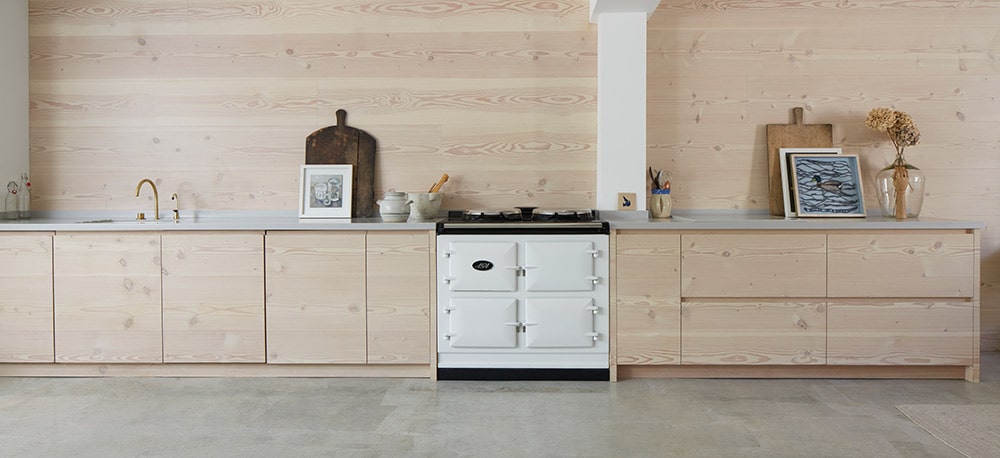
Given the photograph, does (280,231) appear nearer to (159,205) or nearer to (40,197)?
(159,205)

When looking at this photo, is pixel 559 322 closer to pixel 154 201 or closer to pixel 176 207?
pixel 176 207

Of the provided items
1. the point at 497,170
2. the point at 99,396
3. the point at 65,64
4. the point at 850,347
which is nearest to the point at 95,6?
the point at 65,64

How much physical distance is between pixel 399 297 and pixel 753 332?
5.16ft

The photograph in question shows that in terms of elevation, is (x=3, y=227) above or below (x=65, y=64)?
below

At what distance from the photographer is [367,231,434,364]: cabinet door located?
3121 mm

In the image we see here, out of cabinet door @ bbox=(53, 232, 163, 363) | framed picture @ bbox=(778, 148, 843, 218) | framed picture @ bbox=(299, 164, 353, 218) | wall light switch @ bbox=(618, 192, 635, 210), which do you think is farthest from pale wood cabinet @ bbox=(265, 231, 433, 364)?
framed picture @ bbox=(778, 148, 843, 218)

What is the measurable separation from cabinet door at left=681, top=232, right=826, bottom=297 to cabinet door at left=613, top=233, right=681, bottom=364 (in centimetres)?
7

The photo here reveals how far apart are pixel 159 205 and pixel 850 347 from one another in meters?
3.46

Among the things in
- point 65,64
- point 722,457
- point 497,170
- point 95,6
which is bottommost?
point 722,457

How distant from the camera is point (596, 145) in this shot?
3645 millimetres

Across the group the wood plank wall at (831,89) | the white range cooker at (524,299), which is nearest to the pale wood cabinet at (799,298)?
the white range cooker at (524,299)

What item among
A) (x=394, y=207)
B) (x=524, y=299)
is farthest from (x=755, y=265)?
(x=394, y=207)

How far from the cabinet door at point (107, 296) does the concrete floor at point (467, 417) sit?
15 centimetres

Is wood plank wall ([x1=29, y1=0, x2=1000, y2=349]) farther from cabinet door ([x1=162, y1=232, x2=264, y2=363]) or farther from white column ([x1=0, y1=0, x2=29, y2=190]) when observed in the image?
cabinet door ([x1=162, y1=232, x2=264, y2=363])
